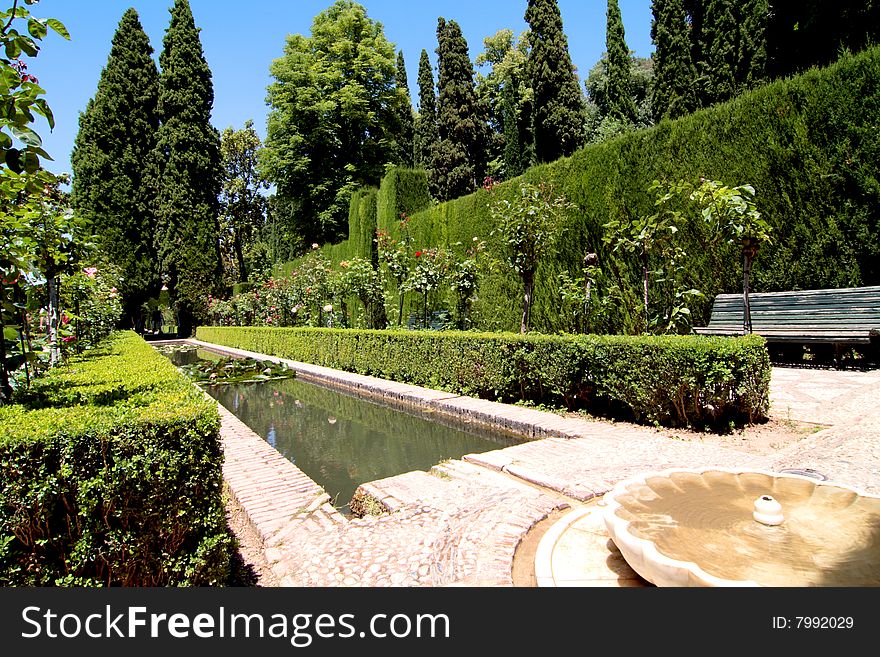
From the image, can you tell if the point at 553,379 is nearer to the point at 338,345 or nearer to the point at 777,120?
the point at 777,120

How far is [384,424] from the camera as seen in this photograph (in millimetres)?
6242

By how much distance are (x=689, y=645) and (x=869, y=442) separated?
3166mm

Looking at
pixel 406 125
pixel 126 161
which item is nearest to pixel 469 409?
pixel 126 161

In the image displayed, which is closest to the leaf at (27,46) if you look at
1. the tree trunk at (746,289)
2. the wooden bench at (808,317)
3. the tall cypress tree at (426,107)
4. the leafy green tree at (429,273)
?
the tree trunk at (746,289)

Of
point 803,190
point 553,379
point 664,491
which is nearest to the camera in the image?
point 664,491

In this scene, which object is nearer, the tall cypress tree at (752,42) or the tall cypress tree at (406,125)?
the tall cypress tree at (752,42)

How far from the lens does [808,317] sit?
6391 mm

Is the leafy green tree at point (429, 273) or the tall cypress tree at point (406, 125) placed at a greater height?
the tall cypress tree at point (406, 125)

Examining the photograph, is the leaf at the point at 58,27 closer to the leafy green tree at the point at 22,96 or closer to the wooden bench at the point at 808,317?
the leafy green tree at the point at 22,96

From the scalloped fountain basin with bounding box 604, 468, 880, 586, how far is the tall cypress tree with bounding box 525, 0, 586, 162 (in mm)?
22360

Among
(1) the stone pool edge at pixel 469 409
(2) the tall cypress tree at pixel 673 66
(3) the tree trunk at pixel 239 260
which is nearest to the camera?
(1) the stone pool edge at pixel 469 409

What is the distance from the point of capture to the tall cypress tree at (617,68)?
25.7m

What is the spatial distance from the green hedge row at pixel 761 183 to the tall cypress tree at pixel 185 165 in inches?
853

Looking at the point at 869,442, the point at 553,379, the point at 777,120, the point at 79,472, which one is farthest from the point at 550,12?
the point at 79,472
